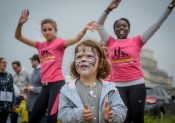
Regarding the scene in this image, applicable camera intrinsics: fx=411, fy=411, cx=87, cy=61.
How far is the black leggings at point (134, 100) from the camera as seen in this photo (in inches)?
234

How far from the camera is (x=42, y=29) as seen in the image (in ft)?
21.8

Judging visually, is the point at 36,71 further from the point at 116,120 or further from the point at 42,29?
the point at 116,120

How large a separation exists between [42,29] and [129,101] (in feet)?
6.07

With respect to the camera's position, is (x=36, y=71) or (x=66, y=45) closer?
(x=66, y=45)

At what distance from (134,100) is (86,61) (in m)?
2.13

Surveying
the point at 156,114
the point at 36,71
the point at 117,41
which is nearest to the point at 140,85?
the point at 117,41

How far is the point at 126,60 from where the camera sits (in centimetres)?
610

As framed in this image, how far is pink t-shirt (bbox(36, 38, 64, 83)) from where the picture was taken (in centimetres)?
646

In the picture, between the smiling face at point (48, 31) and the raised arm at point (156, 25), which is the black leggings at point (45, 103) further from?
the raised arm at point (156, 25)

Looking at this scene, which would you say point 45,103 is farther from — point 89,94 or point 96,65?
point 89,94

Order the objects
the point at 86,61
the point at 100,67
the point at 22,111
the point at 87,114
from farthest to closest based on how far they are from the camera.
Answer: the point at 22,111 < the point at 100,67 < the point at 86,61 < the point at 87,114

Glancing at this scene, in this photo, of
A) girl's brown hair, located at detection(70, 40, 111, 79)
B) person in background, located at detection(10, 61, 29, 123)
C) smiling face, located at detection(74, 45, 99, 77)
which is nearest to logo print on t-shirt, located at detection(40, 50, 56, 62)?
girl's brown hair, located at detection(70, 40, 111, 79)

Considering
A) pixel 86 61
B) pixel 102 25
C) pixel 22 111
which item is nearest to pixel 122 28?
pixel 102 25

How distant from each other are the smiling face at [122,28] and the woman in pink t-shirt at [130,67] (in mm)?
122
